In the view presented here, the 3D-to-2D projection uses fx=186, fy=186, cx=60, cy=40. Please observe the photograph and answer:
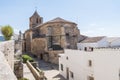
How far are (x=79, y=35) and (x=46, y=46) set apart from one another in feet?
32.3

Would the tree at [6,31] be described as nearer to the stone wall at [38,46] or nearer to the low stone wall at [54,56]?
the low stone wall at [54,56]

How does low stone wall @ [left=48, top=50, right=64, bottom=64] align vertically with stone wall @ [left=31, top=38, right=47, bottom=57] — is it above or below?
below

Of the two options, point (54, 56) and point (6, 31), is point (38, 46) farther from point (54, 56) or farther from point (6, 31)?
point (6, 31)

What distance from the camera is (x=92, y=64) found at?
68.2ft

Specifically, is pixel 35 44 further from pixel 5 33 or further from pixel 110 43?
pixel 5 33

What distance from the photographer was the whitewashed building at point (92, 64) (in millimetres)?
16234

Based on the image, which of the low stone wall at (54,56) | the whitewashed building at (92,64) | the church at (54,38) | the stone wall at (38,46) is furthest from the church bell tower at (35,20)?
the whitewashed building at (92,64)

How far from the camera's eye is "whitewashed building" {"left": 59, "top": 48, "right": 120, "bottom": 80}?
53.3 ft

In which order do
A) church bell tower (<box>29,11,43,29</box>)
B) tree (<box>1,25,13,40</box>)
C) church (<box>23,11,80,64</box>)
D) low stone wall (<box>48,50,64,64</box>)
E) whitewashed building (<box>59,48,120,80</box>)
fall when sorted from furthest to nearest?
church bell tower (<box>29,11,43,29</box>) < church (<box>23,11,80,64</box>) < low stone wall (<box>48,50,64,64</box>) < tree (<box>1,25,13,40</box>) < whitewashed building (<box>59,48,120,80</box>)

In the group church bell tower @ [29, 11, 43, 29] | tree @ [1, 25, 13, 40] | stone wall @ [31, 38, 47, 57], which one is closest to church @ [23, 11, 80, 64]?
stone wall @ [31, 38, 47, 57]

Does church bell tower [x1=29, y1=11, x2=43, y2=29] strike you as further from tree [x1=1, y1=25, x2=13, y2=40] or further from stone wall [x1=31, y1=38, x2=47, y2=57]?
tree [x1=1, y1=25, x2=13, y2=40]

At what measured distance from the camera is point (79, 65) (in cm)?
2420

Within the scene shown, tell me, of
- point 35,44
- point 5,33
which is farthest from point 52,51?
point 5,33

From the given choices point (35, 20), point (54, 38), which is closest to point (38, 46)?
point (54, 38)
